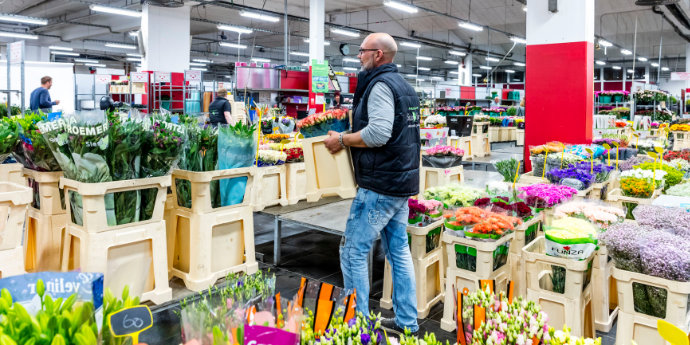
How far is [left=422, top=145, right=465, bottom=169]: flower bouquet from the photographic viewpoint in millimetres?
4875

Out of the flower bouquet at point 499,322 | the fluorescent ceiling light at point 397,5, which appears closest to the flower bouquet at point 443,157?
the flower bouquet at point 499,322

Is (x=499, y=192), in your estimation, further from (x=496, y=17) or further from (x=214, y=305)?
(x=496, y=17)

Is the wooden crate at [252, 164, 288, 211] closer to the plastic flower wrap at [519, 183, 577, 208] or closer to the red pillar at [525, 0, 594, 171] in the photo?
the plastic flower wrap at [519, 183, 577, 208]

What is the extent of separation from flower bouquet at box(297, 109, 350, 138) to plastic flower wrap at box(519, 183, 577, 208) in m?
1.25

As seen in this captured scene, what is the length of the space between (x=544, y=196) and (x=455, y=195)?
551 mm

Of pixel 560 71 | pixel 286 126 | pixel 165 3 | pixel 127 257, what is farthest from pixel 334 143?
pixel 165 3

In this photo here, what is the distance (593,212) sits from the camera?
9.34 ft

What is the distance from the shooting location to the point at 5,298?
113 cm

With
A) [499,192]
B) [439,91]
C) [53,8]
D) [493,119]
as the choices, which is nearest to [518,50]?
[439,91]

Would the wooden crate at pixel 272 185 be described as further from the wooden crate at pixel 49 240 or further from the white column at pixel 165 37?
the white column at pixel 165 37

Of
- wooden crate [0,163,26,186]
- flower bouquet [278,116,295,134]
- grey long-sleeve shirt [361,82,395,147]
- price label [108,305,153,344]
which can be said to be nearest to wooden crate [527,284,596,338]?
grey long-sleeve shirt [361,82,395,147]

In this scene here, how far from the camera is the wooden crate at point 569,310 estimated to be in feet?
8.00

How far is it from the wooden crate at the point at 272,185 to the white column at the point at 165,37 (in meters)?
9.82

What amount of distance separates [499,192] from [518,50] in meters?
26.1
